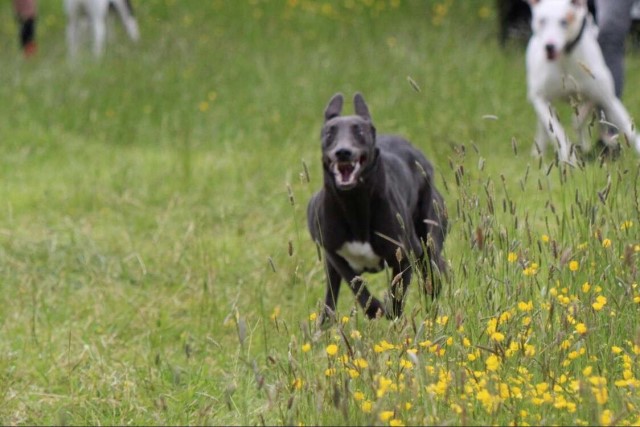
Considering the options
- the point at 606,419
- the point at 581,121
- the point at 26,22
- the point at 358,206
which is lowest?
the point at 606,419

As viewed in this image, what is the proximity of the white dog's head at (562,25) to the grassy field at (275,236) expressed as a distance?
2.58ft

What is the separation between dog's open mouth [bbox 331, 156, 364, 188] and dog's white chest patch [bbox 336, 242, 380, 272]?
0.29 metres

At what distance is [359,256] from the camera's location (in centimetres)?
520

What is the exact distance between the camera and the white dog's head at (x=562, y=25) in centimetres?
821

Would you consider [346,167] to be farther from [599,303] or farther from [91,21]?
[91,21]

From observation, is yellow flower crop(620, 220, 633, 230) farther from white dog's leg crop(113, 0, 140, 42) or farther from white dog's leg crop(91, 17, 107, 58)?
white dog's leg crop(113, 0, 140, 42)

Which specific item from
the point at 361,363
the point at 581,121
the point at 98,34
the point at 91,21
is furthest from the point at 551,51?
the point at 91,21

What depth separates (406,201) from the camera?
5.52m

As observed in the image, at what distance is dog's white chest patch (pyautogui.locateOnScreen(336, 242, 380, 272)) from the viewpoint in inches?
203

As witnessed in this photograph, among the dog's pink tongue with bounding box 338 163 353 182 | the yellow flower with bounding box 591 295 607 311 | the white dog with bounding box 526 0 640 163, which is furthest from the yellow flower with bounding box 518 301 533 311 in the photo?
the white dog with bounding box 526 0 640 163

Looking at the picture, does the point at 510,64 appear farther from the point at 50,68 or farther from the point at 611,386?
the point at 611,386

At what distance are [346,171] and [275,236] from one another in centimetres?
201

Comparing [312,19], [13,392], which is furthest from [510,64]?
[13,392]

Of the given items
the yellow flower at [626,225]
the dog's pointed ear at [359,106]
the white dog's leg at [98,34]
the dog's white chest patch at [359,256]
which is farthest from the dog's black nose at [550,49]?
the white dog's leg at [98,34]
